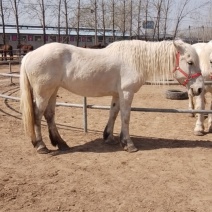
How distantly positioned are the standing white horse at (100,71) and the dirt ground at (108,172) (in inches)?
15.2

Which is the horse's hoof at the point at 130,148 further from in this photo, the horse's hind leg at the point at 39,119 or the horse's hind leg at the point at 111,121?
the horse's hind leg at the point at 39,119

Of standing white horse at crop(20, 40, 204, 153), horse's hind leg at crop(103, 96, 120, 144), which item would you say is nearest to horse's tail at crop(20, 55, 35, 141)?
standing white horse at crop(20, 40, 204, 153)

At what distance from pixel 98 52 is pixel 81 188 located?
192cm

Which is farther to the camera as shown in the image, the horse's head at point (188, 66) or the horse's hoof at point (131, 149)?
the horse's hoof at point (131, 149)

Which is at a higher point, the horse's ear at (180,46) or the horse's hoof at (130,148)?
the horse's ear at (180,46)

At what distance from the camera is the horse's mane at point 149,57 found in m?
4.10

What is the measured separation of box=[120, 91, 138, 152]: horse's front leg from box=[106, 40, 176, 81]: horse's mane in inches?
14.0

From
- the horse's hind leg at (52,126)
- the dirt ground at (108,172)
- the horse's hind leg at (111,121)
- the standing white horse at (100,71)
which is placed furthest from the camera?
the horse's hind leg at (111,121)

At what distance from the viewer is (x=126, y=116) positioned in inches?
166

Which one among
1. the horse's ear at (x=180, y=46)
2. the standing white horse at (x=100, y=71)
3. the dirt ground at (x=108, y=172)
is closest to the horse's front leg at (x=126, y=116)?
the standing white horse at (x=100, y=71)

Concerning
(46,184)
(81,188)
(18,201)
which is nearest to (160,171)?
(81,188)

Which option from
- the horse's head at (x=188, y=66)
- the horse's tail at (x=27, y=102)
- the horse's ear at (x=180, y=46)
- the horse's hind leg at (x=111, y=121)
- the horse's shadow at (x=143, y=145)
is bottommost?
the horse's shadow at (x=143, y=145)

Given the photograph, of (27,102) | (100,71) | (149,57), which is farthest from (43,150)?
(149,57)

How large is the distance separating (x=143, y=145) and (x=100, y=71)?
1368 mm
